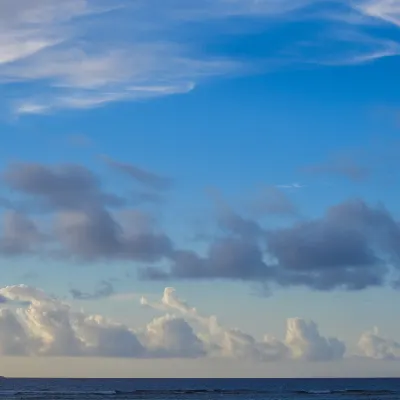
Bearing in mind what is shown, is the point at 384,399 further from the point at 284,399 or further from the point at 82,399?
the point at 82,399

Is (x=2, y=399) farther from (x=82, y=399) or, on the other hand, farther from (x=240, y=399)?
(x=240, y=399)

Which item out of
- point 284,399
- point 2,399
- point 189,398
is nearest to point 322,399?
point 284,399

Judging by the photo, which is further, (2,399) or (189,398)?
(189,398)

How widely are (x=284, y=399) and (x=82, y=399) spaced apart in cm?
3171

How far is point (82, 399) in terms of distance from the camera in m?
139

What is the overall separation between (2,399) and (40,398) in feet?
22.3

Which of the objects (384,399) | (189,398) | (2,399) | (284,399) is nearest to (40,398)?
(2,399)

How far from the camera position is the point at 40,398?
445 feet

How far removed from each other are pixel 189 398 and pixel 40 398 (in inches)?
912

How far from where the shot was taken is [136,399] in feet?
449

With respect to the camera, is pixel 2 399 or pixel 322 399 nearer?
pixel 2 399

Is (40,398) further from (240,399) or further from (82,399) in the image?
(240,399)

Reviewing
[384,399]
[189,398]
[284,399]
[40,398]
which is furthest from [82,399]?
[384,399]

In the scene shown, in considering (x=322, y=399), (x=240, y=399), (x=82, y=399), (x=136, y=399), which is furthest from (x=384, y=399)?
(x=82, y=399)
